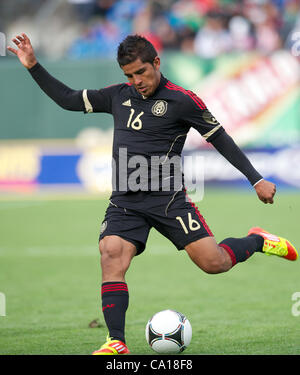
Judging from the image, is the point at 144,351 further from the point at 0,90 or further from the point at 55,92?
the point at 0,90

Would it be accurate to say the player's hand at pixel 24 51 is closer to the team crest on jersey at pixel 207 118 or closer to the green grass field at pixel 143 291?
the team crest on jersey at pixel 207 118

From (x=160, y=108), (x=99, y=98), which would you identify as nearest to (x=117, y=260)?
(x=160, y=108)

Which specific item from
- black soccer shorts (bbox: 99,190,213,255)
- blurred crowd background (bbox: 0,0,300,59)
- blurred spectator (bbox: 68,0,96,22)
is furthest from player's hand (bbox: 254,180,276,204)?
blurred spectator (bbox: 68,0,96,22)

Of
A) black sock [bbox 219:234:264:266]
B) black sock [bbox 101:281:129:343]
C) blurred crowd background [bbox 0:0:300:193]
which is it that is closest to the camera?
black sock [bbox 101:281:129:343]

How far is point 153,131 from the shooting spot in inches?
213

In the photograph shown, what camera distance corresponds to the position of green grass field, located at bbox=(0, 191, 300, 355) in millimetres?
5574

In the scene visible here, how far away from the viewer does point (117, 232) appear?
5305 mm

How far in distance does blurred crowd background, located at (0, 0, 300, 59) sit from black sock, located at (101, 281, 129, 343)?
13556 mm

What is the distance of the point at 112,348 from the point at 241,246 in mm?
1535

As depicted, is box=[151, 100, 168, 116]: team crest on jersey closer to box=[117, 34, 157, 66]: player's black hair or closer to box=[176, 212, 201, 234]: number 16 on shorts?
box=[117, 34, 157, 66]: player's black hair

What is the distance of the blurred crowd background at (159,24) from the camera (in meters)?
19.0

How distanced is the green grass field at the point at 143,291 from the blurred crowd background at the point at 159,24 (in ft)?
21.2

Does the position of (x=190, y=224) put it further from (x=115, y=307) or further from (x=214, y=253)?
(x=115, y=307)
